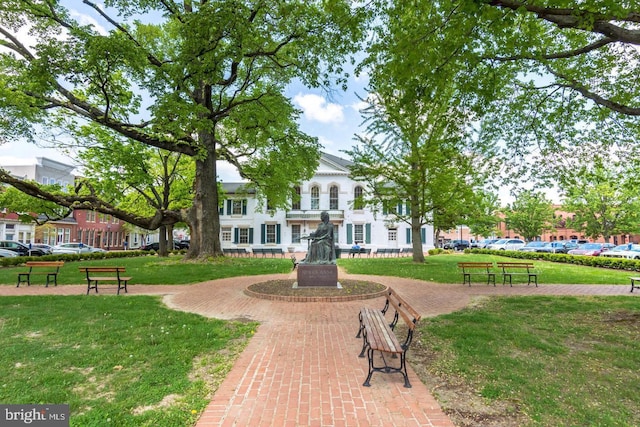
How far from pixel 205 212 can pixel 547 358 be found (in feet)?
55.9

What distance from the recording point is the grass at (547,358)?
3488 millimetres

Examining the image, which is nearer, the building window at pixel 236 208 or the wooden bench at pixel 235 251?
the wooden bench at pixel 235 251

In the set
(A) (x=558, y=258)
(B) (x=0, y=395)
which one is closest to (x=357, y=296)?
(B) (x=0, y=395)

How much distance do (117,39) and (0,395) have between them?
37.1 feet

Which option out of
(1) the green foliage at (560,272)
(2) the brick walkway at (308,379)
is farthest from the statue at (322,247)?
(1) the green foliage at (560,272)

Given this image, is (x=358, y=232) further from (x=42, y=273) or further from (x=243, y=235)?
(x=42, y=273)

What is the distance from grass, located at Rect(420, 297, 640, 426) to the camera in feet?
11.4

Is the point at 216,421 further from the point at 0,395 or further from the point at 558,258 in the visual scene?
the point at 558,258

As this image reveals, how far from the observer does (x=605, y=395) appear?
3.74 meters

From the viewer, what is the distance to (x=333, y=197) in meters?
35.8

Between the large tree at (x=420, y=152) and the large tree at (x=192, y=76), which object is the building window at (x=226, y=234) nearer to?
the large tree at (x=192, y=76)

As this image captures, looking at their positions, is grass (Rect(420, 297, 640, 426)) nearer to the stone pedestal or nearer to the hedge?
the stone pedestal

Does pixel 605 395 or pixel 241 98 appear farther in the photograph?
pixel 241 98

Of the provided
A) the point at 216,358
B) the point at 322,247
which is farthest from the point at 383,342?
the point at 322,247
